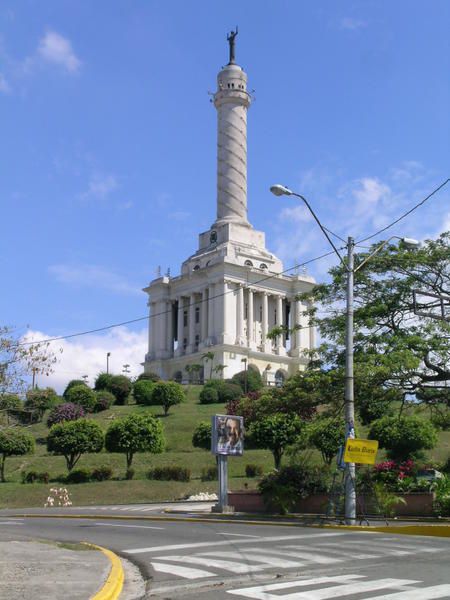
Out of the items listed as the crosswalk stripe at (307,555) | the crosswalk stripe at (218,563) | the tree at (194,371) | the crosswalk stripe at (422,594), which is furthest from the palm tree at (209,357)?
the crosswalk stripe at (422,594)

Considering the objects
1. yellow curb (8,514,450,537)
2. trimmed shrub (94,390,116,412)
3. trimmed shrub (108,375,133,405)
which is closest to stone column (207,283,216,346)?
trimmed shrub (108,375,133,405)

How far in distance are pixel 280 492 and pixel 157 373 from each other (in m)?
75.5

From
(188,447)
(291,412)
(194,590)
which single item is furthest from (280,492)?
(188,447)

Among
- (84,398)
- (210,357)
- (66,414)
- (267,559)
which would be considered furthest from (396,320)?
(210,357)

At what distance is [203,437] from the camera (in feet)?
171

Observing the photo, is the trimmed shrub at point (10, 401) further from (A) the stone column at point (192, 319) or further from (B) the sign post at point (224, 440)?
(A) the stone column at point (192, 319)

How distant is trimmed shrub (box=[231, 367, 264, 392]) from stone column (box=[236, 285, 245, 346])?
9.15 meters

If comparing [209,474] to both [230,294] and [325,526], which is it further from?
[230,294]

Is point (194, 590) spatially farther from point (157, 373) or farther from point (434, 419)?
point (157, 373)

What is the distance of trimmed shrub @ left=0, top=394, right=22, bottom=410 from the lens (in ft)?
84.4

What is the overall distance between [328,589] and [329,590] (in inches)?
3.2

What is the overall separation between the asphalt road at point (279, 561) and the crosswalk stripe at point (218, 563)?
0.6 inches

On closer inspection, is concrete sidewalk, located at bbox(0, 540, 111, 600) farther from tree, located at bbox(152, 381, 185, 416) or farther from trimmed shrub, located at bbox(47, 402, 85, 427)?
tree, located at bbox(152, 381, 185, 416)

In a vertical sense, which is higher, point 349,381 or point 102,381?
point 102,381
